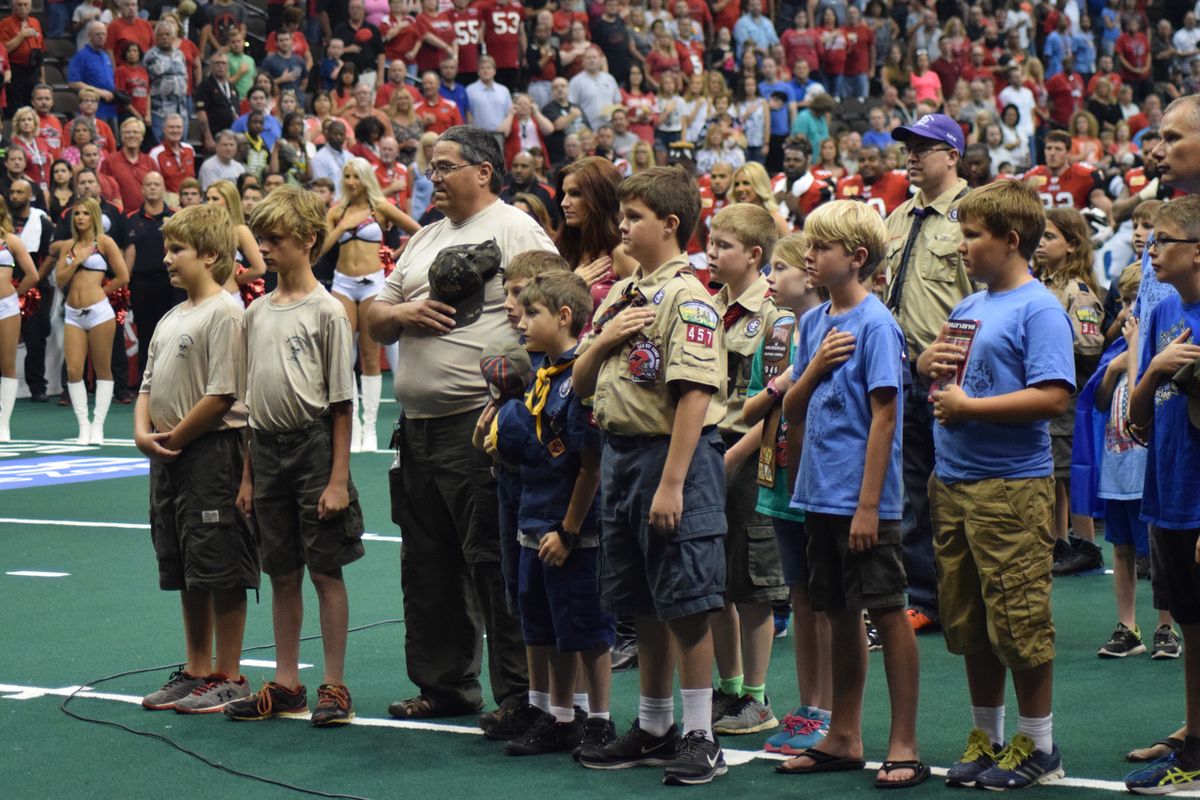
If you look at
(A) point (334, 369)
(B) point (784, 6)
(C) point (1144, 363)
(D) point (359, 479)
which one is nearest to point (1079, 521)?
(C) point (1144, 363)

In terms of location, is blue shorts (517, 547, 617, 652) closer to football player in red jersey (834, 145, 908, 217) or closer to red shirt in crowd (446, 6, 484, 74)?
football player in red jersey (834, 145, 908, 217)

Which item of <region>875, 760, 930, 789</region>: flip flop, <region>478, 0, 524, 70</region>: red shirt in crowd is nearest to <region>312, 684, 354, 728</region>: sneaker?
<region>875, 760, 930, 789</region>: flip flop

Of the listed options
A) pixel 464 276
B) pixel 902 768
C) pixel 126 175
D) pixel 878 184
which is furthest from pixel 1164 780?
pixel 126 175

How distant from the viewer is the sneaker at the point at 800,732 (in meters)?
5.61

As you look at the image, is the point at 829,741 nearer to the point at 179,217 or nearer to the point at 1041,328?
the point at 1041,328

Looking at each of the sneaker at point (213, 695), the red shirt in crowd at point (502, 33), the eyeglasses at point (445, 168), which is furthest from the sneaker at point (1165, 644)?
the red shirt in crowd at point (502, 33)

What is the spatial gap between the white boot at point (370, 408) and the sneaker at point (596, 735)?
27.3ft

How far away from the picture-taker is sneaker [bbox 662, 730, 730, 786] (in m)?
5.19

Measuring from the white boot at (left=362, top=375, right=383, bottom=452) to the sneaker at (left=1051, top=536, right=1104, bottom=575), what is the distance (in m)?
6.36

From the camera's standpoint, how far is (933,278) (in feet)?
23.3

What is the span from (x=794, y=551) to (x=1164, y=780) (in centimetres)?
139

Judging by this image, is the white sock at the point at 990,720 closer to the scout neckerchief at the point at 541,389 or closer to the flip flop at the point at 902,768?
the flip flop at the point at 902,768

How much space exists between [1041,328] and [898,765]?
4.50 ft

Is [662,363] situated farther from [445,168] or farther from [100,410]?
[100,410]
